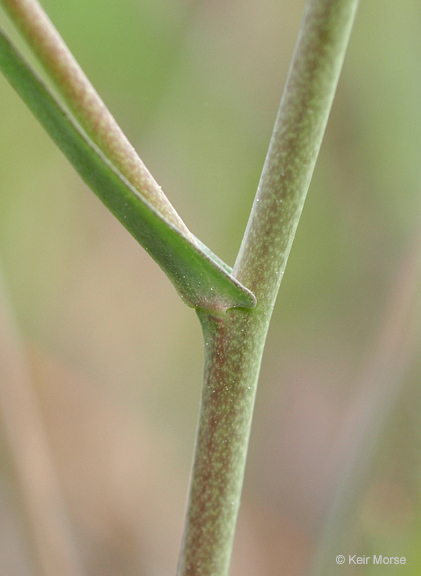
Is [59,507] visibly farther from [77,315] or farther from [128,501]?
[77,315]

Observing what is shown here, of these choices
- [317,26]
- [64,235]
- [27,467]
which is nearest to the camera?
[317,26]

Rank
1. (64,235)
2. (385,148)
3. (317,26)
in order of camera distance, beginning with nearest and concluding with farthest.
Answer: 1. (317,26)
2. (385,148)
3. (64,235)

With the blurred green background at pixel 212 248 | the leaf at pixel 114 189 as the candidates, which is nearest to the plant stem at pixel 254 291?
the leaf at pixel 114 189

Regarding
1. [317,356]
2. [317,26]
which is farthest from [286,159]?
[317,356]

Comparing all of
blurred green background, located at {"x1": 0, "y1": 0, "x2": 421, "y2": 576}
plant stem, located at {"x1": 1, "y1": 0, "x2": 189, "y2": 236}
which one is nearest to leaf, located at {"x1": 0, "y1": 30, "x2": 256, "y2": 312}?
plant stem, located at {"x1": 1, "y1": 0, "x2": 189, "y2": 236}

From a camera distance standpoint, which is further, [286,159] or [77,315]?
[77,315]

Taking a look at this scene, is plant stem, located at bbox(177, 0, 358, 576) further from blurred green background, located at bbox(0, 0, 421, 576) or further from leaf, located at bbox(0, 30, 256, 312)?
blurred green background, located at bbox(0, 0, 421, 576)

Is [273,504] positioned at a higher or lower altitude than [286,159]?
lower

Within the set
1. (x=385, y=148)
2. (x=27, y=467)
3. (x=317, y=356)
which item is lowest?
(x=27, y=467)
